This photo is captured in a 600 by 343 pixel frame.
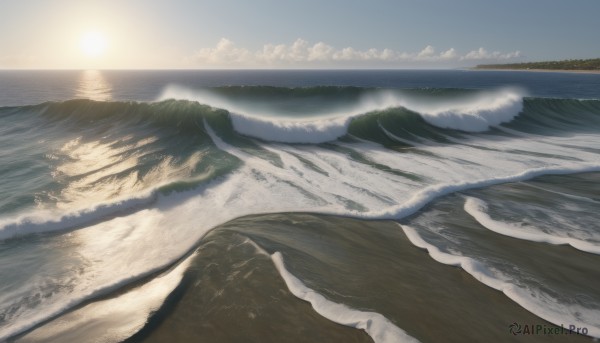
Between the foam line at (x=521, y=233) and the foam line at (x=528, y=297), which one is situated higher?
the foam line at (x=521, y=233)

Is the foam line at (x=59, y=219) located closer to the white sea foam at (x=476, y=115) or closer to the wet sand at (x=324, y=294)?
the wet sand at (x=324, y=294)

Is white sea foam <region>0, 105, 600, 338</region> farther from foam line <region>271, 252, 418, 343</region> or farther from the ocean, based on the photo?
foam line <region>271, 252, 418, 343</region>

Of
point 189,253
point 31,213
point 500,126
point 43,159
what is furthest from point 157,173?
point 500,126

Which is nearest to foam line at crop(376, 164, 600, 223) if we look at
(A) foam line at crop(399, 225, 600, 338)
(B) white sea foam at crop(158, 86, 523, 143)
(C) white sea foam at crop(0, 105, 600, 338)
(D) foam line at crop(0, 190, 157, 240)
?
(C) white sea foam at crop(0, 105, 600, 338)

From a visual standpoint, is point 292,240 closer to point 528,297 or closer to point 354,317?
point 354,317

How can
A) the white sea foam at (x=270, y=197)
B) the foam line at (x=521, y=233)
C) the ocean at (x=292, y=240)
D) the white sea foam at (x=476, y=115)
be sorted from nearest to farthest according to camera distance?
the ocean at (x=292, y=240)
the white sea foam at (x=270, y=197)
the foam line at (x=521, y=233)
the white sea foam at (x=476, y=115)

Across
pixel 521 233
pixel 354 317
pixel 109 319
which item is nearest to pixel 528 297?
pixel 521 233

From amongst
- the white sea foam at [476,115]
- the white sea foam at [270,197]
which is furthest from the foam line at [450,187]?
the white sea foam at [476,115]
